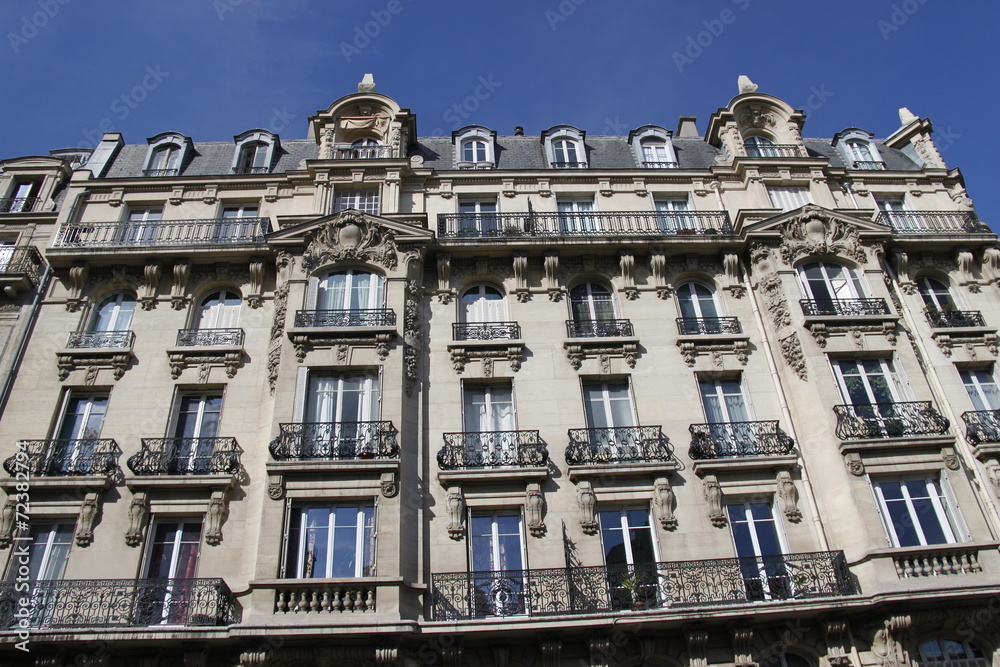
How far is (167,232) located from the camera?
18312 mm

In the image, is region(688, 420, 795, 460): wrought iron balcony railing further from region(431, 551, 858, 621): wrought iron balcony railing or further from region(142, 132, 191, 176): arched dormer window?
→ region(142, 132, 191, 176): arched dormer window

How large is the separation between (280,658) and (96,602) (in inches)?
140

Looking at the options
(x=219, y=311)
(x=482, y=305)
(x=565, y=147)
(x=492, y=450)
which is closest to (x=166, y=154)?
(x=219, y=311)

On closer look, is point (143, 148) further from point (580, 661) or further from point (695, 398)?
point (580, 661)

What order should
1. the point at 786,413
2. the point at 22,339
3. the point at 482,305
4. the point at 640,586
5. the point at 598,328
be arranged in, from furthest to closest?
the point at 482,305 < the point at 598,328 < the point at 22,339 < the point at 786,413 < the point at 640,586

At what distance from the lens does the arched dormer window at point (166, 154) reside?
65.7ft

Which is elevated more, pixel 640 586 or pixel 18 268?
pixel 18 268

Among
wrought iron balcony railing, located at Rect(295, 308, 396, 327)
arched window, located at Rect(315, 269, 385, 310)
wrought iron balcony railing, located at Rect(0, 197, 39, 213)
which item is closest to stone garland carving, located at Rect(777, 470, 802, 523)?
wrought iron balcony railing, located at Rect(295, 308, 396, 327)

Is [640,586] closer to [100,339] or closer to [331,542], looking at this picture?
[331,542]

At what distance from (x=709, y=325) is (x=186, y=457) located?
470 inches

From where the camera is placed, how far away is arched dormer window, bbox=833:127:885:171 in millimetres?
21609

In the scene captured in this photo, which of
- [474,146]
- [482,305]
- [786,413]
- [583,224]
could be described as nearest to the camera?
[786,413]

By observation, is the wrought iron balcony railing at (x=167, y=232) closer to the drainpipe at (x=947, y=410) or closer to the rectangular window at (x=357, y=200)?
the rectangular window at (x=357, y=200)

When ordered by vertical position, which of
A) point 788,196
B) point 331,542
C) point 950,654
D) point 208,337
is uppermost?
point 788,196
